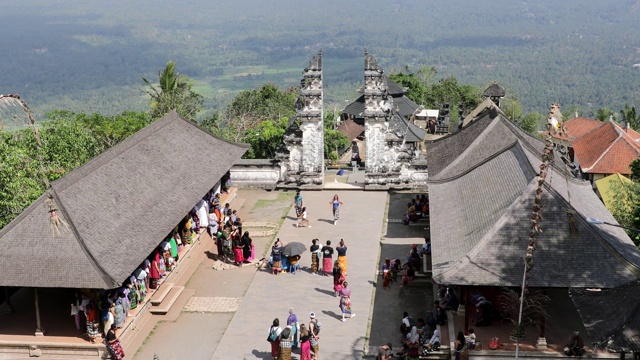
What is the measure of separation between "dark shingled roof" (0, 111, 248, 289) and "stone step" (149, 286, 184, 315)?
81.2 inches

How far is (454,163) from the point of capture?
28.8 metres

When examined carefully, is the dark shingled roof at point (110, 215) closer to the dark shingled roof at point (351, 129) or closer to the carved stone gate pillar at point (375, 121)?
the carved stone gate pillar at point (375, 121)

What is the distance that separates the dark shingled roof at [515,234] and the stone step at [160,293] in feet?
26.6

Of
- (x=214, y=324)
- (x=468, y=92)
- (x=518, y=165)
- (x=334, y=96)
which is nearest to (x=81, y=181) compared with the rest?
(x=214, y=324)

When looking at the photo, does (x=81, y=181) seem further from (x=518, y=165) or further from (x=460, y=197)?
(x=518, y=165)

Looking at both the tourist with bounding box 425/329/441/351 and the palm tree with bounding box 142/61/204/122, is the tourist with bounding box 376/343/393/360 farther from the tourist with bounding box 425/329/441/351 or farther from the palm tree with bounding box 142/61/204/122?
the palm tree with bounding box 142/61/204/122

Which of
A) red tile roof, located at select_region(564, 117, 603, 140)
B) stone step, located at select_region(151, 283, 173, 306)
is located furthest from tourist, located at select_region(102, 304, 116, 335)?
red tile roof, located at select_region(564, 117, 603, 140)

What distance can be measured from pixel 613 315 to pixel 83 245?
13.0m

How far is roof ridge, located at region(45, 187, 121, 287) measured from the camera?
20000mm

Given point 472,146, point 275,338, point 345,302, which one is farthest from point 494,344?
point 472,146

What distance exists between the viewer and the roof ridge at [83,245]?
65.6 ft

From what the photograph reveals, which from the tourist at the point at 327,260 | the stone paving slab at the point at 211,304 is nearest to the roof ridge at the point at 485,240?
the tourist at the point at 327,260

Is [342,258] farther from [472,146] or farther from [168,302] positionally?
[472,146]

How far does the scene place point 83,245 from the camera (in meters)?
20.7
